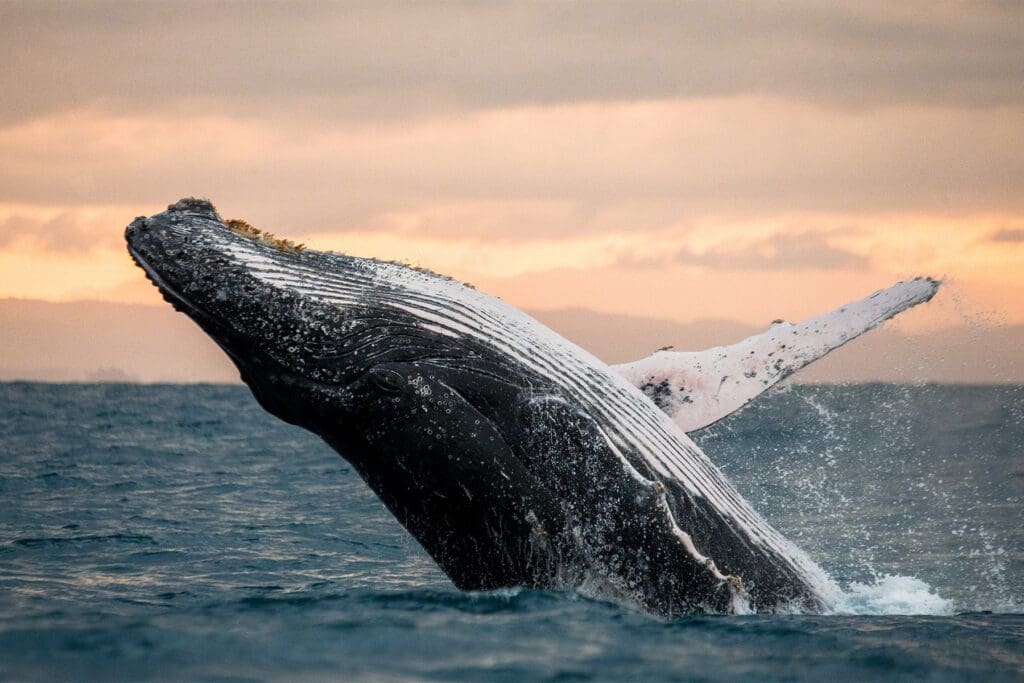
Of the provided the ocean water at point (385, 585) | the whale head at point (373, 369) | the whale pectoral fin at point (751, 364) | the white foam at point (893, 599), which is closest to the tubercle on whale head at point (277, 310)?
the whale head at point (373, 369)

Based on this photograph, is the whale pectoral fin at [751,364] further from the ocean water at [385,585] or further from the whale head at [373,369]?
the whale head at [373,369]

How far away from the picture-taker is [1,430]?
40031mm

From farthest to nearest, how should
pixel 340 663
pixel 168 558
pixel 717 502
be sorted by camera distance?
pixel 168 558 < pixel 717 502 < pixel 340 663

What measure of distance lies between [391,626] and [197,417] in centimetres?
4280

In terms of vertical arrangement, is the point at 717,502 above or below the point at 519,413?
below

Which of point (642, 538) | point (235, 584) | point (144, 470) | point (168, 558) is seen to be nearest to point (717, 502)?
point (642, 538)

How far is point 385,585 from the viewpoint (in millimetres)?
11625

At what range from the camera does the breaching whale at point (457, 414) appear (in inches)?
310

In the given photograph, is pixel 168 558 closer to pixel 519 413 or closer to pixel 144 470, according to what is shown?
pixel 519 413

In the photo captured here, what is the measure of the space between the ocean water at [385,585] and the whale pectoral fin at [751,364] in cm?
159

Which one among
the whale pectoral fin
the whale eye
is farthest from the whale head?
the whale pectoral fin

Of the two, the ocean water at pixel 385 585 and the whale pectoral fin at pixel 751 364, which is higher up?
the whale pectoral fin at pixel 751 364

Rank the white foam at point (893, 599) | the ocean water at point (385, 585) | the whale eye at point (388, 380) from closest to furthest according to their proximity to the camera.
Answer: the ocean water at point (385, 585) < the whale eye at point (388, 380) < the white foam at point (893, 599)

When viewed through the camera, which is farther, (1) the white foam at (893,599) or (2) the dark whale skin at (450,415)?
(1) the white foam at (893,599)
